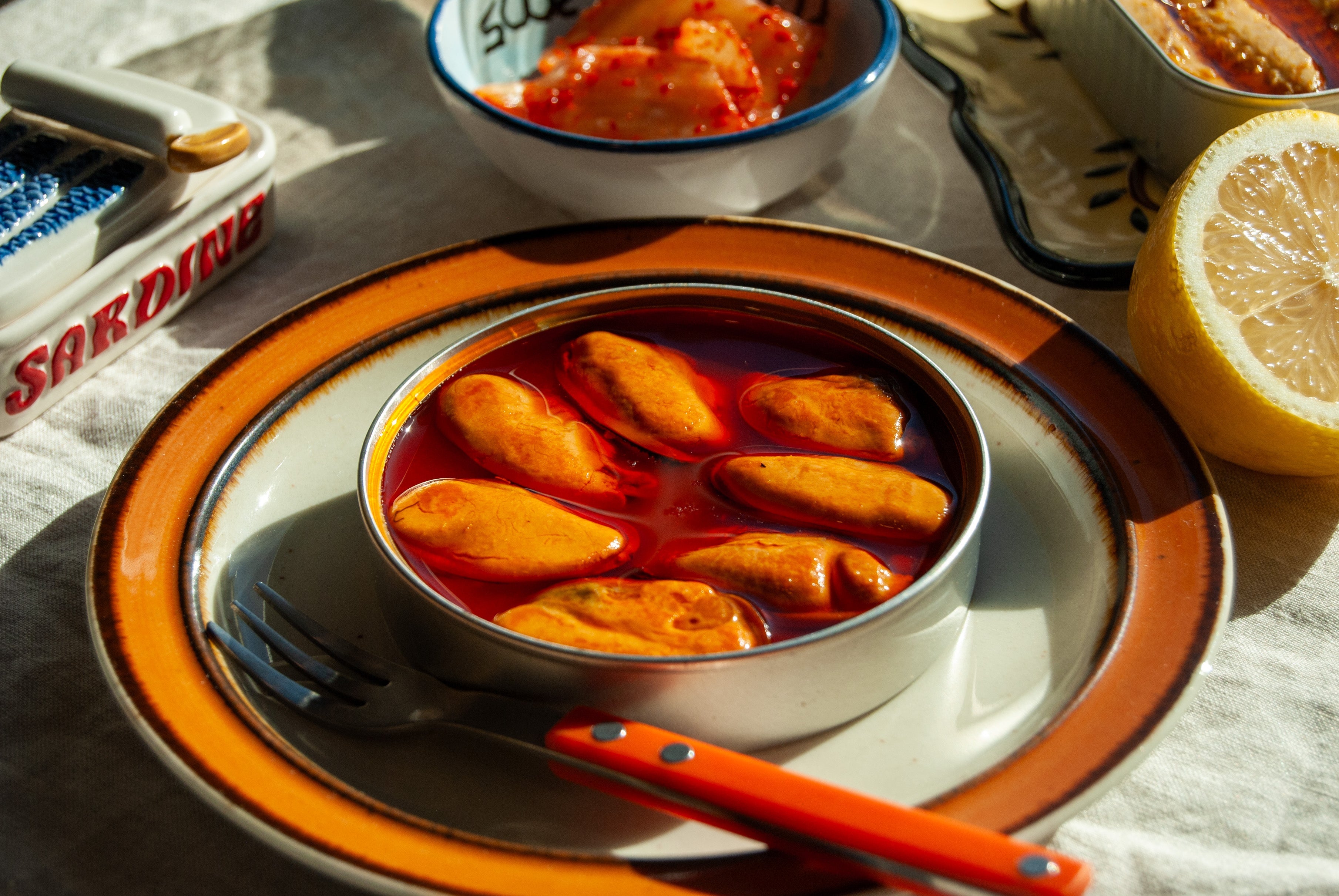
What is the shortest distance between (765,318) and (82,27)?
1.45m

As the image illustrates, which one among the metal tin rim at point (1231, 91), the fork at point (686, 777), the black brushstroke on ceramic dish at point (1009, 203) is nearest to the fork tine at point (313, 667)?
the fork at point (686, 777)

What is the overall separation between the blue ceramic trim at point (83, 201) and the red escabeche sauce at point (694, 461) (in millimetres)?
500

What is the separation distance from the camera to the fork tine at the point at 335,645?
823 millimetres

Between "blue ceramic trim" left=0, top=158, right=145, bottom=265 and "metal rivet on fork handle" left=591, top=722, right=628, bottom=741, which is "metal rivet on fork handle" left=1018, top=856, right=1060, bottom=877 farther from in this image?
"blue ceramic trim" left=0, top=158, right=145, bottom=265

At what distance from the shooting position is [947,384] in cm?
92

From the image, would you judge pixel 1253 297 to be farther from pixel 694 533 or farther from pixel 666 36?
pixel 666 36

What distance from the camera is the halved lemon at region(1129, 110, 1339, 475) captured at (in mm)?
950

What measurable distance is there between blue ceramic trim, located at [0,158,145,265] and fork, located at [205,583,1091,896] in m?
0.54

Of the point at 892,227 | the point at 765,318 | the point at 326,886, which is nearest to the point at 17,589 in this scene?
the point at 326,886

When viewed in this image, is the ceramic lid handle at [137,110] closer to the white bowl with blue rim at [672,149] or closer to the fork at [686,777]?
the white bowl with blue rim at [672,149]

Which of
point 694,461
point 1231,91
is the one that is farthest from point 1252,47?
point 694,461

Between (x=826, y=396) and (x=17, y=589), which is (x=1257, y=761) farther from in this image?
(x=17, y=589)

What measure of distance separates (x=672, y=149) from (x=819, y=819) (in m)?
0.81

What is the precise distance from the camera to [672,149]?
121cm
